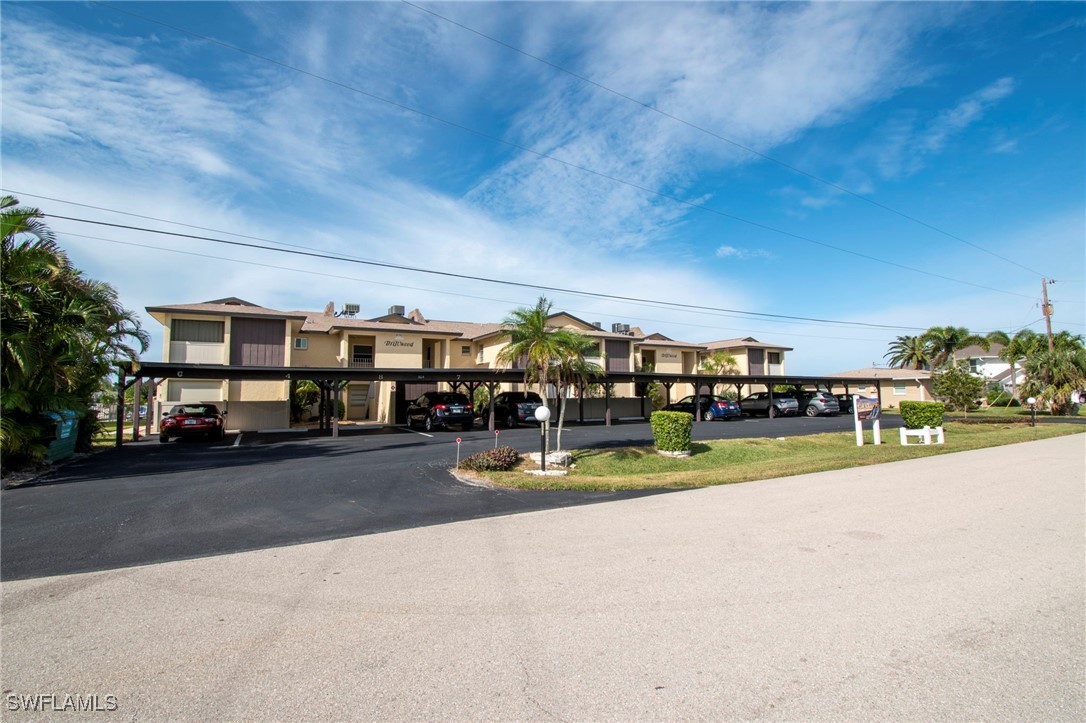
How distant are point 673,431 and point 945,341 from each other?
2106 inches

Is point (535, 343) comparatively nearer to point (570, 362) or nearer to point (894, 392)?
point (570, 362)

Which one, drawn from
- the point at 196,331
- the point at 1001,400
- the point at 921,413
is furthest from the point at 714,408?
the point at 1001,400

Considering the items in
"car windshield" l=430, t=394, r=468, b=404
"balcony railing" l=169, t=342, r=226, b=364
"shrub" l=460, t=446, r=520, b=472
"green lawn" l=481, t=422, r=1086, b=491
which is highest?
"balcony railing" l=169, t=342, r=226, b=364

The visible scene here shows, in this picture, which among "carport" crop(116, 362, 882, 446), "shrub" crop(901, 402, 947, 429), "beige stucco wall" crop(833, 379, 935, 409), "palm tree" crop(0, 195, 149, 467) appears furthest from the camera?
"beige stucco wall" crop(833, 379, 935, 409)

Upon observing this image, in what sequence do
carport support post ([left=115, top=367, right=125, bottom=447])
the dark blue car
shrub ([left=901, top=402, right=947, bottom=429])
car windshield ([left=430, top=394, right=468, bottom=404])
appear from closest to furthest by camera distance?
carport support post ([left=115, top=367, right=125, bottom=447]) < shrub ([left=901, top=402, right=947, bottom=429]) < car windshield ([left=430, top=394, right=468, bottom=404]) < the dark blue car

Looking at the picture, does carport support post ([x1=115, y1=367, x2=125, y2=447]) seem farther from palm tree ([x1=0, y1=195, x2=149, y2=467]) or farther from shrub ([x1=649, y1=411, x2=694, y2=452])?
shrub ([x1=649, y1=411, x2=694, y2=452])

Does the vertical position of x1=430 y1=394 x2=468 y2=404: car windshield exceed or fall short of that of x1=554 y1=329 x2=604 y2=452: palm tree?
it falls short

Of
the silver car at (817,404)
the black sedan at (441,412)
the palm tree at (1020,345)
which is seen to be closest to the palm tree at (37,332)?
the black sedan at (441,412)

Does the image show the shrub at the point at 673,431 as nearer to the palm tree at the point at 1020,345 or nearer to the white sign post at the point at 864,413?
the white sign post at the point at 864,413

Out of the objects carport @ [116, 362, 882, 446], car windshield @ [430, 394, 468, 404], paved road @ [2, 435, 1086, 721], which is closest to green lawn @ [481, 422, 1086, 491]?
carport @ [116, 362, 882, 446]

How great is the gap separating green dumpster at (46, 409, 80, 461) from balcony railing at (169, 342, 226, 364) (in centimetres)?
1088

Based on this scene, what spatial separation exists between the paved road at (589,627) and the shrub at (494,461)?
619cm

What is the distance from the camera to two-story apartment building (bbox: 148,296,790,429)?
87.0ft

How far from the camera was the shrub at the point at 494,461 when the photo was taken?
13.1 meters
